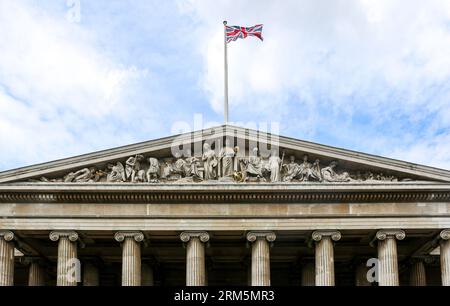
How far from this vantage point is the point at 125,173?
4128 cm

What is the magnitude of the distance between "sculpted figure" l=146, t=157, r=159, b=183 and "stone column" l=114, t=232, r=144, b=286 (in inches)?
105

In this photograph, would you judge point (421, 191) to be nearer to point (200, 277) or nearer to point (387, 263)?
point (387, 263)

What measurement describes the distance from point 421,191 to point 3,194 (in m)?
20.2

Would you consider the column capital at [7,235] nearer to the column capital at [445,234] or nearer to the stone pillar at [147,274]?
the stone pillar at [147,274]

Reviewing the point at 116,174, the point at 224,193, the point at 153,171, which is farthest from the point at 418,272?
the point at 116,174

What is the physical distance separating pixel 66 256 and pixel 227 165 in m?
8.86

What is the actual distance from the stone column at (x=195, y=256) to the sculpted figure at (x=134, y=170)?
11.5 feet

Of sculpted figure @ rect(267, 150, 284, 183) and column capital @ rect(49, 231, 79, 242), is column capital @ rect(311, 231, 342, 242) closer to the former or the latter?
sculpted figure @ rect(267, 150, 284, 183)

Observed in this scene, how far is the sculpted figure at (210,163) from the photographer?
41.1 m

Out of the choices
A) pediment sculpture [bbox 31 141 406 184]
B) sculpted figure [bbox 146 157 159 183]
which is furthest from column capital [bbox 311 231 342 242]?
sculpted figure [bbox 146 157 159 183]

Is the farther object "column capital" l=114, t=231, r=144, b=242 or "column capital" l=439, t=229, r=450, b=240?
"column capital" l=114, t=231, r=144, b=242

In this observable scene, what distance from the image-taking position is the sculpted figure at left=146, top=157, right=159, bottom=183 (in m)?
41.1

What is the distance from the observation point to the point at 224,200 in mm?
41219
